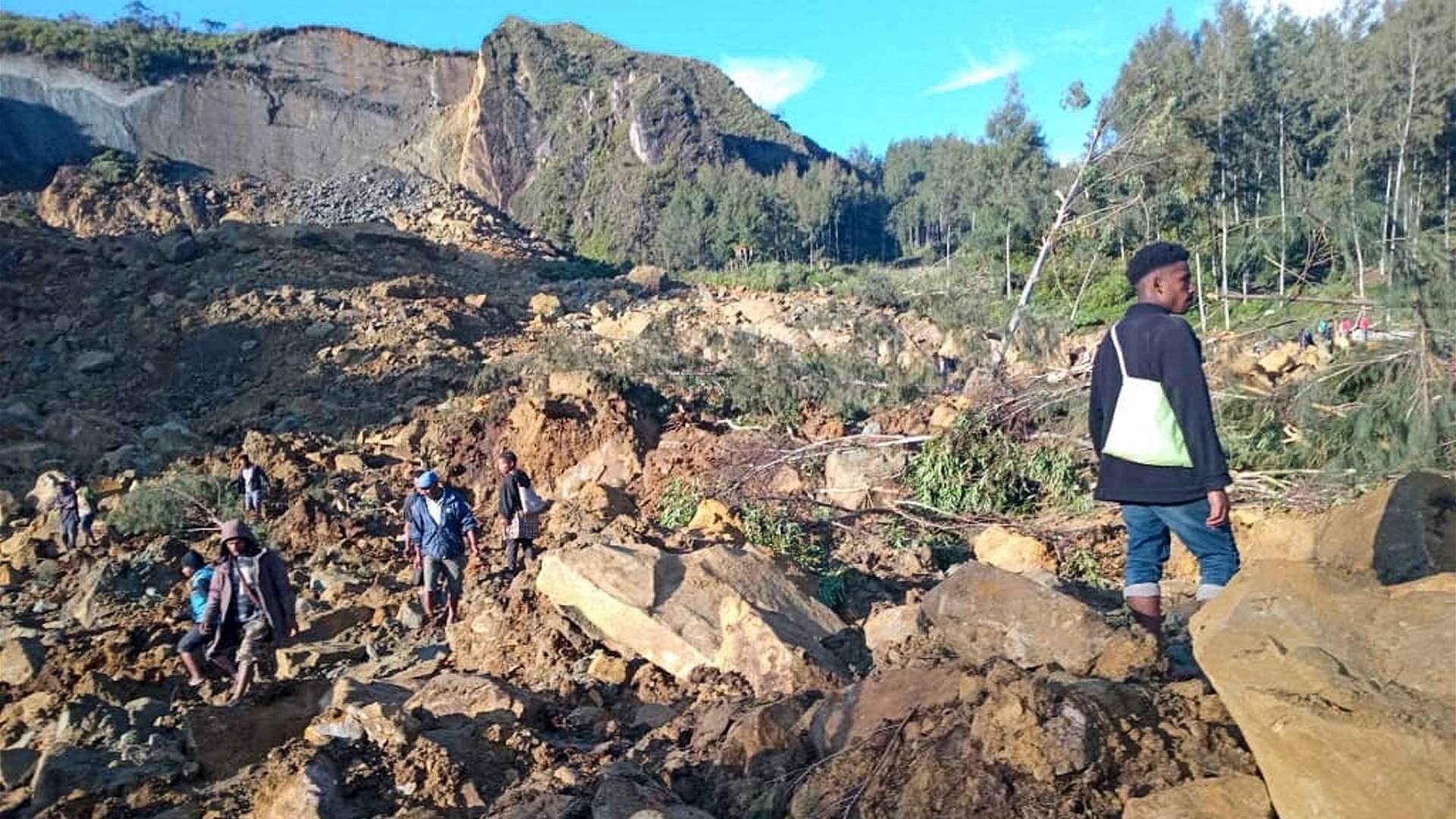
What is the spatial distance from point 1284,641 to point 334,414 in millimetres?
13644

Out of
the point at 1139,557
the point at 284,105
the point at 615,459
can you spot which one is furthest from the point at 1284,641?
the point at 284,105

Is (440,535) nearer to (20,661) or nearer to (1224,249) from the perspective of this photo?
(20,661)

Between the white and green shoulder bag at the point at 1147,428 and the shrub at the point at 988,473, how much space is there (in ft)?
13.6

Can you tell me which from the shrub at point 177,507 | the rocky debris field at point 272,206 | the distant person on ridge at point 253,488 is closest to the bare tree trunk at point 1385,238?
the distant person on ridge at point 253,488

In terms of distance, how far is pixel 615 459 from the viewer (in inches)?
403

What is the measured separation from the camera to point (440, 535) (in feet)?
20.9

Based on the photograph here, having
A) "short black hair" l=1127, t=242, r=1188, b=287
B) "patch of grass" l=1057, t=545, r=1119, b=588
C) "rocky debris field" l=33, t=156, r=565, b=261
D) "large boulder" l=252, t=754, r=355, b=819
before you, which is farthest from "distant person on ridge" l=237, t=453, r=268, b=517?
"rocky debris field" l=33, t=156, r=565, b=261

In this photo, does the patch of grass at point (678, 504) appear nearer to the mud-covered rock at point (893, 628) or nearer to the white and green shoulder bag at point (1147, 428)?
the mud-covered rock at point (893, 628)

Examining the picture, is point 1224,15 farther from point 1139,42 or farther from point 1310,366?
point 1310,366

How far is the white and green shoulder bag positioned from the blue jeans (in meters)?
0.15

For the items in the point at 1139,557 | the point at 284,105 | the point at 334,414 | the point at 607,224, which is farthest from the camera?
the point at 607,224

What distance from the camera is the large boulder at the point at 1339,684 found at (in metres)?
1.76

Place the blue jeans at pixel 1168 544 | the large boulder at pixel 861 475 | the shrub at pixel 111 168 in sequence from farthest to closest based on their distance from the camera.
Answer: the shrub at pixel 111 168 < the large boulder at pixel 861 475 < the blue jeans at pixel 1168 544

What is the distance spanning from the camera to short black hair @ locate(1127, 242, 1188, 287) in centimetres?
303
